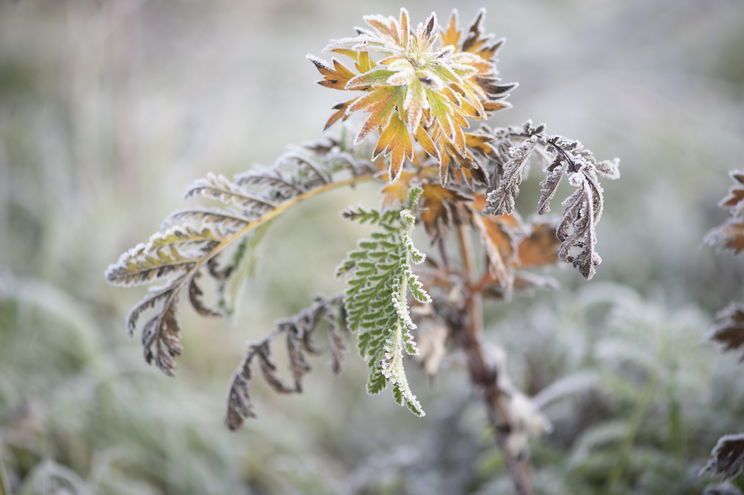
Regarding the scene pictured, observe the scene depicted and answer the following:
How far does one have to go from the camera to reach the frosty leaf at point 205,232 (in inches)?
30.8

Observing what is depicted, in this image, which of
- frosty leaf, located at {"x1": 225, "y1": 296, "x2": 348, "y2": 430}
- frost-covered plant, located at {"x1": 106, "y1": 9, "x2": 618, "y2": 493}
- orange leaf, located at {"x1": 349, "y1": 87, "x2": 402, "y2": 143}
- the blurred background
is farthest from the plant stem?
orange leaf, located at {"x1": 349, "y1": 87, "x2": 402, "y2": 143}

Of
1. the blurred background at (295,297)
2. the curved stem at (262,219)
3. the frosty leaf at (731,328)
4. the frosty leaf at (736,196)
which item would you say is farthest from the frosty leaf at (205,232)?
the frosty leaf at (731,328)

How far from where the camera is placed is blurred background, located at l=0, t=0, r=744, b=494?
1351mm

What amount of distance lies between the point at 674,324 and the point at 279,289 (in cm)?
148

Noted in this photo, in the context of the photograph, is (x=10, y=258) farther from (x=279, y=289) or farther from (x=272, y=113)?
(x=272, y=113)

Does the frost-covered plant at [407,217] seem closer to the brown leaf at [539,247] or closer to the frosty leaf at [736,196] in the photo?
the brown leaf at [539,247]

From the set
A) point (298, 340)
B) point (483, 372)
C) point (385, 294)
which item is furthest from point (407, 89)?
point (483, 372)

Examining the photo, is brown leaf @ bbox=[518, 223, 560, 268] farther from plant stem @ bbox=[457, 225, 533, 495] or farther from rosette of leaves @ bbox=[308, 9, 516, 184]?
rosette of leaves @ bbox=[308, 9, 516, 184]

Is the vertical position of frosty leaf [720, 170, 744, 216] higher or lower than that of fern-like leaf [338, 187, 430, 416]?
higher

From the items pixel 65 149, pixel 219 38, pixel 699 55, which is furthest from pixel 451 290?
pixel 699 55

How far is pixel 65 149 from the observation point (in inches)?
102

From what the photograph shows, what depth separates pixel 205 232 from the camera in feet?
2.66

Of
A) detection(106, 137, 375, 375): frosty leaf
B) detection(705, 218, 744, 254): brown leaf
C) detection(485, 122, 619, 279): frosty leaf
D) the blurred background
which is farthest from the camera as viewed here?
the blurred background

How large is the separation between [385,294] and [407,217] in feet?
0.35
